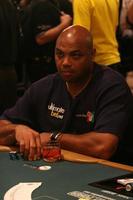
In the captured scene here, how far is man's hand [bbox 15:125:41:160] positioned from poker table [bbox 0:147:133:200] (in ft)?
0.18

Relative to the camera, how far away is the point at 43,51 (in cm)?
458

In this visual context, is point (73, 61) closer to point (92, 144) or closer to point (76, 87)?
point (76, 87)

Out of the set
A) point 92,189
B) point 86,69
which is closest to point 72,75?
point 86,69

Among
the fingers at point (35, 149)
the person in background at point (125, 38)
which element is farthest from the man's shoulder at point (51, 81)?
the person in background at point (125, 38)

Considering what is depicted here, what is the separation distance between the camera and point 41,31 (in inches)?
175

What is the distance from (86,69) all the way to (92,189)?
1.12m

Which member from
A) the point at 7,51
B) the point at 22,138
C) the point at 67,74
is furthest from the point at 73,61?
the point at 7,51

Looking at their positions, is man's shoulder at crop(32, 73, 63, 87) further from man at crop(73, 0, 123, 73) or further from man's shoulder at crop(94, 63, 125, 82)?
man at crop(73, 0, 123, 73)

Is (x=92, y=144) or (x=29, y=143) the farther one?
(x=92, y=144)

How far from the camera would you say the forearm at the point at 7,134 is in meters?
2.70

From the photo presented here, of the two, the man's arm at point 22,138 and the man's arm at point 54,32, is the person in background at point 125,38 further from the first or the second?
the man's arm at point 22,138

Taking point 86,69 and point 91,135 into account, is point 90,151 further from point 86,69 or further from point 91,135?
point 86,69

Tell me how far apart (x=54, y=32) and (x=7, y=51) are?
450mm

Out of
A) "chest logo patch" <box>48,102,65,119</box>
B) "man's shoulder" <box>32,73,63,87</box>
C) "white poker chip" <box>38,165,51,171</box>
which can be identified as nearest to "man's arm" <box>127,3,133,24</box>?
"man's shoulder" <box>32,73,63,87</box>
